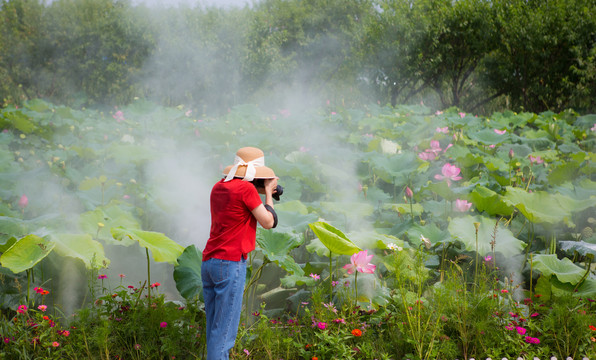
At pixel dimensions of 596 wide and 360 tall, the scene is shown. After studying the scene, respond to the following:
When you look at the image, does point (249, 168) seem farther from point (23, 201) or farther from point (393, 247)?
point (23, 201)

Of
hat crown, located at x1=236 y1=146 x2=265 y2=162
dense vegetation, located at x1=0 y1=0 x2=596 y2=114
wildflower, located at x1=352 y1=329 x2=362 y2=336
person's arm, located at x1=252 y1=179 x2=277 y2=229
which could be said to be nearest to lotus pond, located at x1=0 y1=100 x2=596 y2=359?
wildflower, located at x1=352 y1=329 x2=362 y2=336

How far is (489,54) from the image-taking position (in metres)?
11.4

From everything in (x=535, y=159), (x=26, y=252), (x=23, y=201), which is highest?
(x=26, y=252)

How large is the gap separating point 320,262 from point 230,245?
0.79 m

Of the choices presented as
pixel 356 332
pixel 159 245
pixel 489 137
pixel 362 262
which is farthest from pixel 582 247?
pixel 489 137

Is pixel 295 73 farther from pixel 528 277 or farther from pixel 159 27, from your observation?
pixel 528 277

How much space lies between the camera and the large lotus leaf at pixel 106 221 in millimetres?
2082

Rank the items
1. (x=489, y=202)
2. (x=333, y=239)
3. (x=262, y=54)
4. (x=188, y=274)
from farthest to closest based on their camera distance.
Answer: (x=262, y=54), (x=489, y=202), (x=188, y=274), (x=333, y=239)

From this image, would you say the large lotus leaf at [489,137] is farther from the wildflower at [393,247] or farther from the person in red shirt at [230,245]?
the person in red shirt at [230,245]

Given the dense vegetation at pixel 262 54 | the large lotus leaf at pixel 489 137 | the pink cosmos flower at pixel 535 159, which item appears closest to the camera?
the pink cosmos flower at pixel 535 159

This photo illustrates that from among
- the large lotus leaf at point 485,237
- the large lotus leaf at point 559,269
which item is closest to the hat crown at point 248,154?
the large lotus leaf at point 485,237

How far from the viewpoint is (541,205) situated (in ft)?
7.09

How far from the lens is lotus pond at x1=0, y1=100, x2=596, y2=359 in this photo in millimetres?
1644

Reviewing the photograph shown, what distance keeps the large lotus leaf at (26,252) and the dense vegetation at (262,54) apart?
10.3 metres
